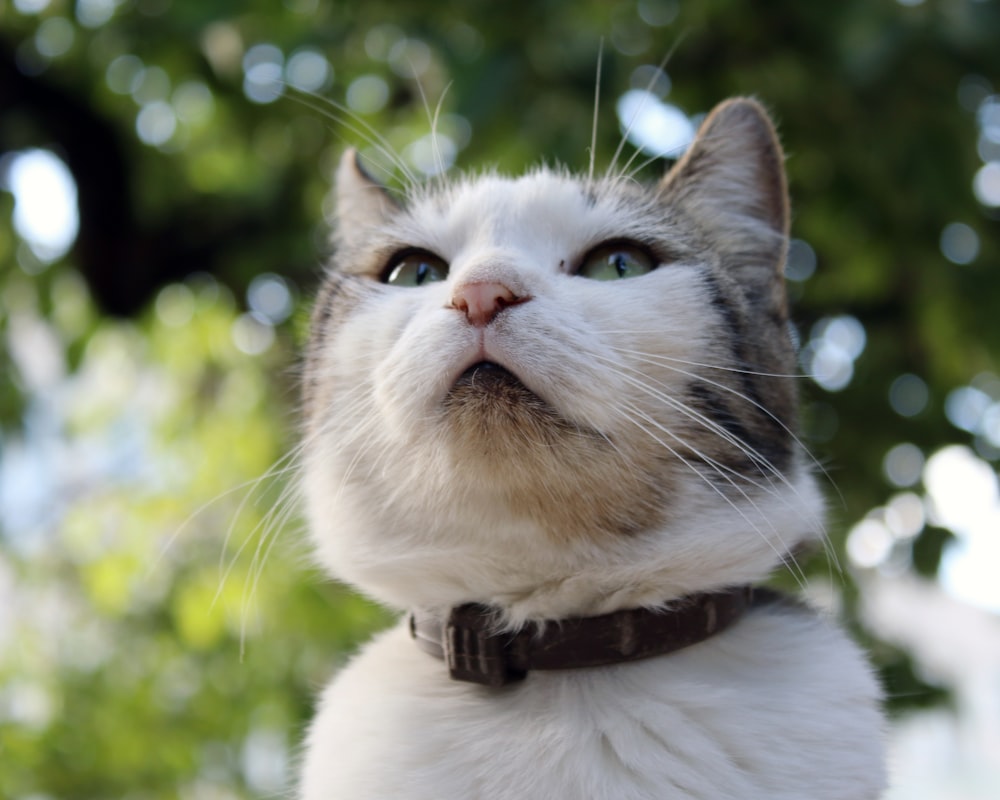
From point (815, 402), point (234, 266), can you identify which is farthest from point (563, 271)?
point (234, 266)

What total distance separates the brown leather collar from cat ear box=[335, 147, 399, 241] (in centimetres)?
81

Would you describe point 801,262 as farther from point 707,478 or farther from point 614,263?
point 707,478

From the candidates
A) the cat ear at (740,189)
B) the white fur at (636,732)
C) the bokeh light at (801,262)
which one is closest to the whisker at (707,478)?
the white fur at (636,732)

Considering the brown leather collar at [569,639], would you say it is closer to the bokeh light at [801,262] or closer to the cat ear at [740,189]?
the cat ear at [740,189]

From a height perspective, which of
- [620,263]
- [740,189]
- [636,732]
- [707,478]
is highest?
[740,189]

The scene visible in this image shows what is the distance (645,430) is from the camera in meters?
1.13

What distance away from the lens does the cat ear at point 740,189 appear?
1554 mm

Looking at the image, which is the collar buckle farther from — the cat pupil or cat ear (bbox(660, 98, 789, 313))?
cat ear (bbox(660, 98, 789, 313))

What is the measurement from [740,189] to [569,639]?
2.80 ft

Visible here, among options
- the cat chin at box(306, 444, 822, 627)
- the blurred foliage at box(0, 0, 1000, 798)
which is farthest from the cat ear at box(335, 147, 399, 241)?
the cat chin at box(306, 444, 822, 627)

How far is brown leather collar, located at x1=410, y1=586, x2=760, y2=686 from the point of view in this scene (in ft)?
3.87

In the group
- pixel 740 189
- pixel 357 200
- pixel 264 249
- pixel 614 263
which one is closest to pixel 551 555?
pixel 614 263

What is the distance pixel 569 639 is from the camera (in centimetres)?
118

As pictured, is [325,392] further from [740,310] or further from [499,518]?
[740,310]
